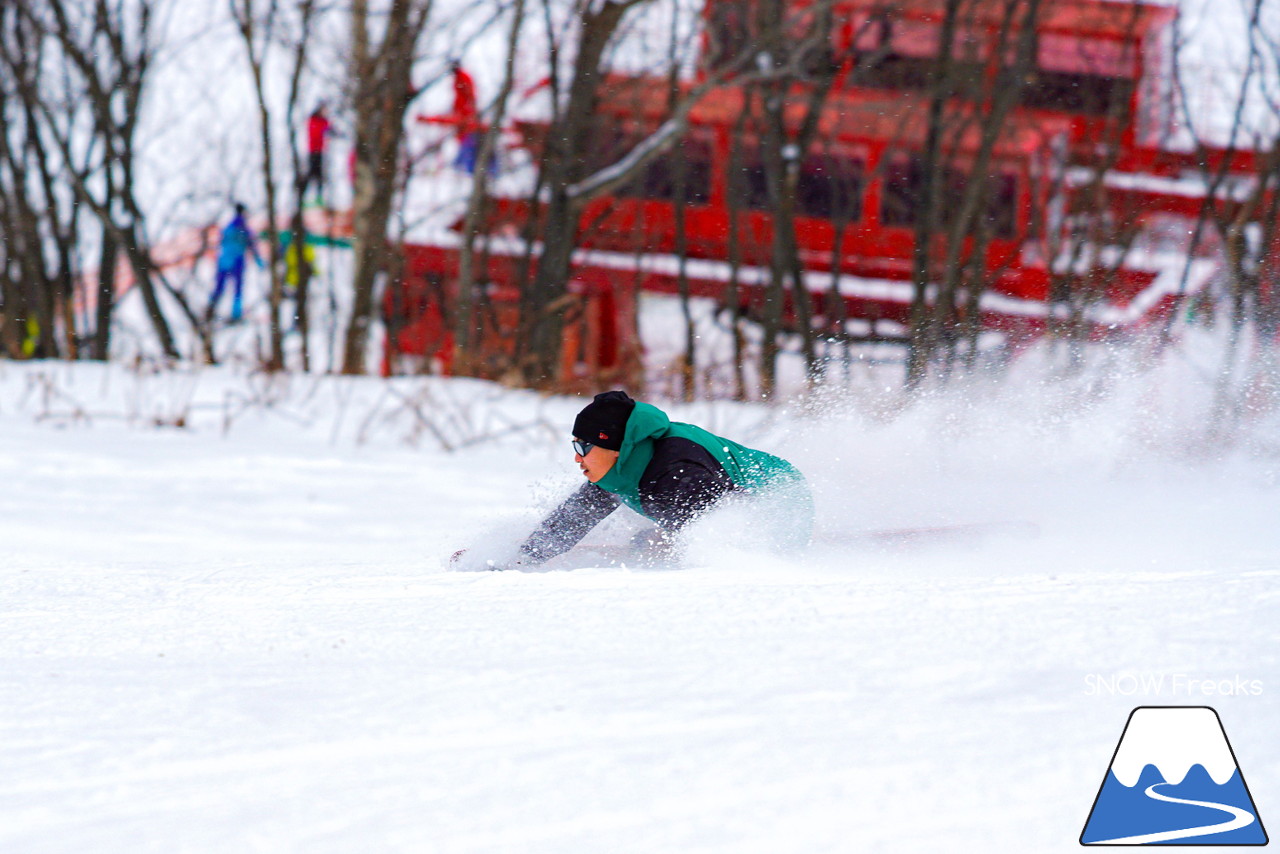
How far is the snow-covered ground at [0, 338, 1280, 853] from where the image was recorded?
1907 mm

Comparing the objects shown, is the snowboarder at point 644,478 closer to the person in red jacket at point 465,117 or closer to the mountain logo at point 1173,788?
the mountain logo at point 1173,788

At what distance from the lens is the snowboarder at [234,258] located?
43.3ft

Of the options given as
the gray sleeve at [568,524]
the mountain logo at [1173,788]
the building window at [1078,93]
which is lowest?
the gray sleeve at [568,524]

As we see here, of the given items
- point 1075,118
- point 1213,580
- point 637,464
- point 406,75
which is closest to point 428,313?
point 406,75

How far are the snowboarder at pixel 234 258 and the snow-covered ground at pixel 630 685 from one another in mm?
8674

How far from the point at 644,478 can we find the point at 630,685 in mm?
1505

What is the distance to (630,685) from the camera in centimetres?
239

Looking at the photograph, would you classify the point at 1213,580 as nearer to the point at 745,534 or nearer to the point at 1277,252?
the point at 745,534

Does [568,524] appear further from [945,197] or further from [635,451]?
[945,197]

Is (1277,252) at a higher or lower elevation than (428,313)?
higher

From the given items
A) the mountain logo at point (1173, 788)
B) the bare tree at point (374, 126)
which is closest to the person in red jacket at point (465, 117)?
the bare tree at point (374, 126)

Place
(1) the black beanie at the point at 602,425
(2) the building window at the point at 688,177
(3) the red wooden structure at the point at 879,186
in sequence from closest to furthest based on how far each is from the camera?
(1) the black beanie at the point at 602,425, (3) the red wooden structure at the point at 879,186, (2) the building window at the point at 688,177

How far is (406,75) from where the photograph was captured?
1116 cm

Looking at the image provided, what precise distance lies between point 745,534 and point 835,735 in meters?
Result: 1.78
